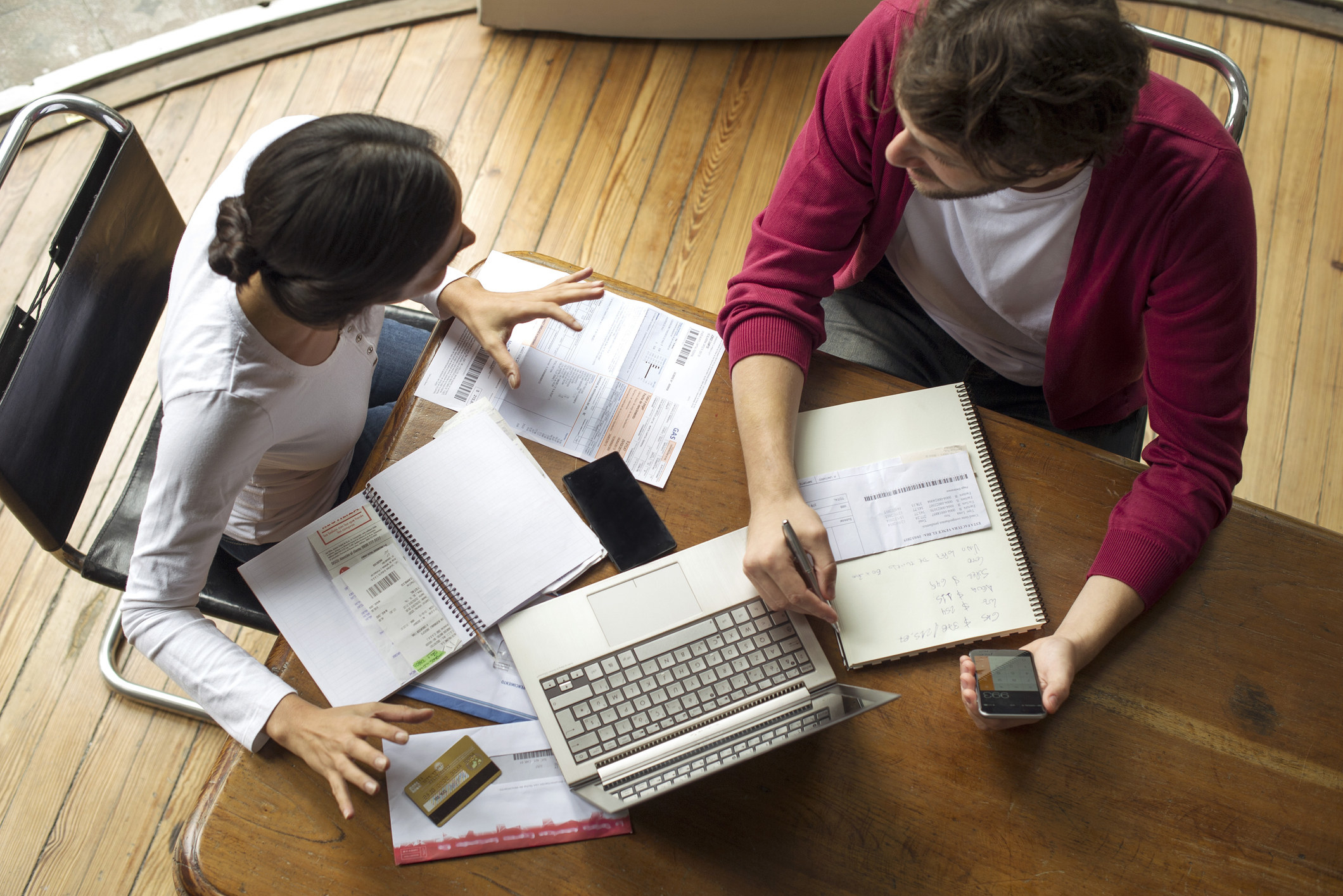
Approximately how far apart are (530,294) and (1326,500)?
182cm

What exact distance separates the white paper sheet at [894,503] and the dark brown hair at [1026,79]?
Answer: 0.37 metres

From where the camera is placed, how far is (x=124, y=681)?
1.57 metres

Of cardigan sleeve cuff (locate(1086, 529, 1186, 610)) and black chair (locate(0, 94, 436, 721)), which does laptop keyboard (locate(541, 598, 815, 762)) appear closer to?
cardigan sleeve cuff (locate(1086, 529, 1186, 610))

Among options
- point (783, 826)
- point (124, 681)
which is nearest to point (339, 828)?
point (783, 826)

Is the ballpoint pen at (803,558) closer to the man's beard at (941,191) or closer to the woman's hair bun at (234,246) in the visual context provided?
the man's beard at (941,191)

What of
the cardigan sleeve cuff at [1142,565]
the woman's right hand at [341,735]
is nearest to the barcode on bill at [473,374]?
the woman's right hand at [341,735]

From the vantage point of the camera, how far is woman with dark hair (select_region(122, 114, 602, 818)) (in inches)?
32.6

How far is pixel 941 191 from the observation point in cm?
92

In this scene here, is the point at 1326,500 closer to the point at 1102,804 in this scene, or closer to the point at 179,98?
the point at 1102,804

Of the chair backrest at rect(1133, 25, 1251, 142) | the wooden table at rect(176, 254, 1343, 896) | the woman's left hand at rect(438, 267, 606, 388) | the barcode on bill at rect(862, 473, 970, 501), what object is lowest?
the wooden table at rect(176, 254, 1343, 896)

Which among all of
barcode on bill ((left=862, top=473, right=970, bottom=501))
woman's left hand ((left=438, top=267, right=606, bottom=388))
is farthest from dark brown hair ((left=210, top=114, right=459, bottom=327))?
barcode on bill ((left=862, top=473, right=970, bottom=501))

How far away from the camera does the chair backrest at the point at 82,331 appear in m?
0.95

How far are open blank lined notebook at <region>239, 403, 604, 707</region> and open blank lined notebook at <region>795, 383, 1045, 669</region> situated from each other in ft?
1.02

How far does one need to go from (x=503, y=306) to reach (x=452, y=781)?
23.1 inches
